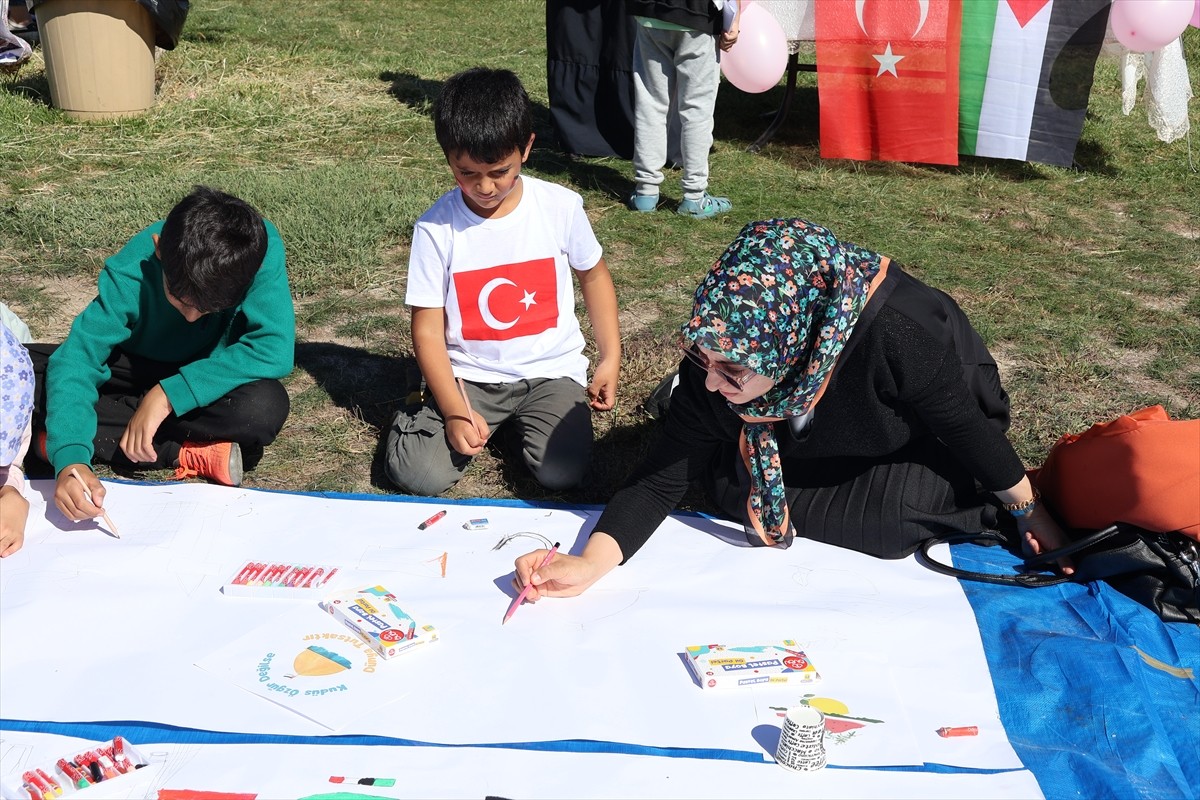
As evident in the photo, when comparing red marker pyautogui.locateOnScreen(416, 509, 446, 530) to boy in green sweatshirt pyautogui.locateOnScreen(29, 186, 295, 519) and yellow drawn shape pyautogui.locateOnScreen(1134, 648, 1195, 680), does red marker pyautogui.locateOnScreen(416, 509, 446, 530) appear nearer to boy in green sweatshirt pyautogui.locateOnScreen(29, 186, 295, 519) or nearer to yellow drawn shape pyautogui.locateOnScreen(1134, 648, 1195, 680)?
boy in green sweatshirt pyautogui.locateOnScreen(29, 186, 295, 519)

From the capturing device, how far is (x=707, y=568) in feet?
8.52

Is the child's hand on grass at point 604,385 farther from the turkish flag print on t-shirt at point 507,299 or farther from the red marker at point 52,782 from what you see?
the red marker at point 52,782

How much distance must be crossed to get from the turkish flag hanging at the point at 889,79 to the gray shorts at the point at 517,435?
3.25 meters

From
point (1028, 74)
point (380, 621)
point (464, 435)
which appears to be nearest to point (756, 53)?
point (1028, 74)

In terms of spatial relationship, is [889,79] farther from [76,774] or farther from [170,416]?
[76,774]

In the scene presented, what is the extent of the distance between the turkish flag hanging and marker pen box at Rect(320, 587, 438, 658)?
4.18m

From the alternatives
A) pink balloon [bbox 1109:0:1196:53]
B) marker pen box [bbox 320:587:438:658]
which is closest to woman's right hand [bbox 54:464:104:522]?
marker pen box [bbox 320:587:438:658]

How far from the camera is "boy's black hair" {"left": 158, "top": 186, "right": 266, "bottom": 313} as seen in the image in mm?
2598

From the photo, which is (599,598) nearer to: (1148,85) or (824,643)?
(824,643)

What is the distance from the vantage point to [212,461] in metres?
2.96

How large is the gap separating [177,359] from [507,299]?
36.5 inches

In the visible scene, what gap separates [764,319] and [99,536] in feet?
5.40

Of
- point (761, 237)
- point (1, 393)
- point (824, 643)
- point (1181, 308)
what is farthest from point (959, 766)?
point (1181, 308)

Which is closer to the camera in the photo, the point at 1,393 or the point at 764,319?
the point at 764,319
